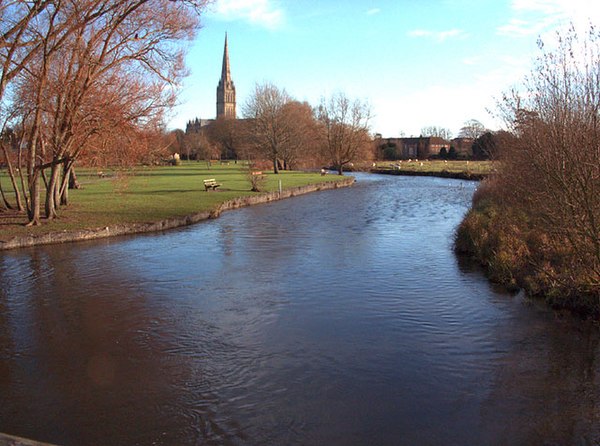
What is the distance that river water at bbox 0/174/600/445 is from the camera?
18.6 feet

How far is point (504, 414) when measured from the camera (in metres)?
5.94

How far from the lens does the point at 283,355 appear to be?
7617 millimetres

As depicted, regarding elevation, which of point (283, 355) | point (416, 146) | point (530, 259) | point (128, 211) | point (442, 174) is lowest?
point (283, 355)

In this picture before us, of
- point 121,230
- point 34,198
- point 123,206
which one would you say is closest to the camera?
point 34,198

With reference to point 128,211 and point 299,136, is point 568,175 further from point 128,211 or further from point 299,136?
point 299,136

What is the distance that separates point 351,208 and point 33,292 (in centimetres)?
1872

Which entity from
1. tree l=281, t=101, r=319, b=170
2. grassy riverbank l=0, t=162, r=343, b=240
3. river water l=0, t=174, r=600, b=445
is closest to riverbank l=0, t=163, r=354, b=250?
grassy riverbank l=0, t=162, r=343, b=240

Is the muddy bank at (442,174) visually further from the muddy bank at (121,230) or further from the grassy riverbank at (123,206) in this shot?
the muddy bank at (121,230)

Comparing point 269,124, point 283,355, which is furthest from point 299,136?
point 283,355

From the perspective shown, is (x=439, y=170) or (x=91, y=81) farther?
(x=439, y=170)

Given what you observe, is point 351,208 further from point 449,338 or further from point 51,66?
point 449,338

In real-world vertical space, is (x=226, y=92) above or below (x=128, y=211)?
above

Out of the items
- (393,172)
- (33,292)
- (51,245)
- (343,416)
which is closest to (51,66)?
(51,245)

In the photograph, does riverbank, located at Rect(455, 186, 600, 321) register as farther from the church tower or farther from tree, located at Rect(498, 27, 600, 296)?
the church tower
